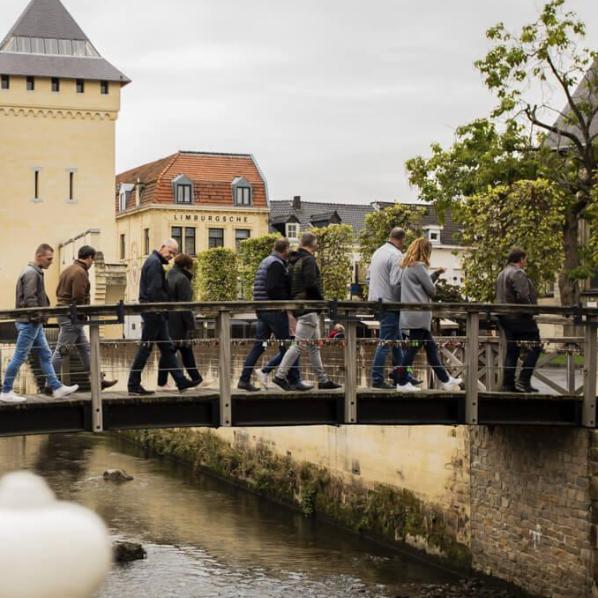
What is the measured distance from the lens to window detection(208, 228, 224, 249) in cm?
6788

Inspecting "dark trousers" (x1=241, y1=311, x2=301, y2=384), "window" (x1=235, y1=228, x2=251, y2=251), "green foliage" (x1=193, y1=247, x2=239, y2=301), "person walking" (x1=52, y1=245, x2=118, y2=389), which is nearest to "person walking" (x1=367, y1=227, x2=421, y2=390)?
"dark trousers" (x1=241, y1=311, x2=301, y2=384)

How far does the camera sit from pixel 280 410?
41.5ft

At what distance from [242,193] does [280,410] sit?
56321 millimetres

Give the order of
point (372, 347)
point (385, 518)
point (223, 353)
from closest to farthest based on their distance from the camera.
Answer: point (223, 353) < point (385, 518) < point (372, 347)

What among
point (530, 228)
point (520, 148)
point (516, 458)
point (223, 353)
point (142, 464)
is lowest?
point (142, 464)

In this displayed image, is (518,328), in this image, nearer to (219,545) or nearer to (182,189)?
(219,545)

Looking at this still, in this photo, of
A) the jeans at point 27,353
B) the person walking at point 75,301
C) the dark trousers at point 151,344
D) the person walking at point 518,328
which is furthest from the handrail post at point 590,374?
the jeans at point 27,353

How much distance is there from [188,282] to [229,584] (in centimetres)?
542

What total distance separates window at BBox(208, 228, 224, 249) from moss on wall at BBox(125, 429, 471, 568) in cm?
3569

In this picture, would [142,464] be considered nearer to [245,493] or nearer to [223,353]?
[245,493]

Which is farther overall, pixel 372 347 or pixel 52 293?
pixel 52 293

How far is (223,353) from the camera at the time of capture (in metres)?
12.4

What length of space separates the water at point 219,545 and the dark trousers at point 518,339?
4045 mm

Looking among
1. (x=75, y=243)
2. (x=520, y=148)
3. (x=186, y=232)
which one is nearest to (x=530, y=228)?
(x=520, y=148)
